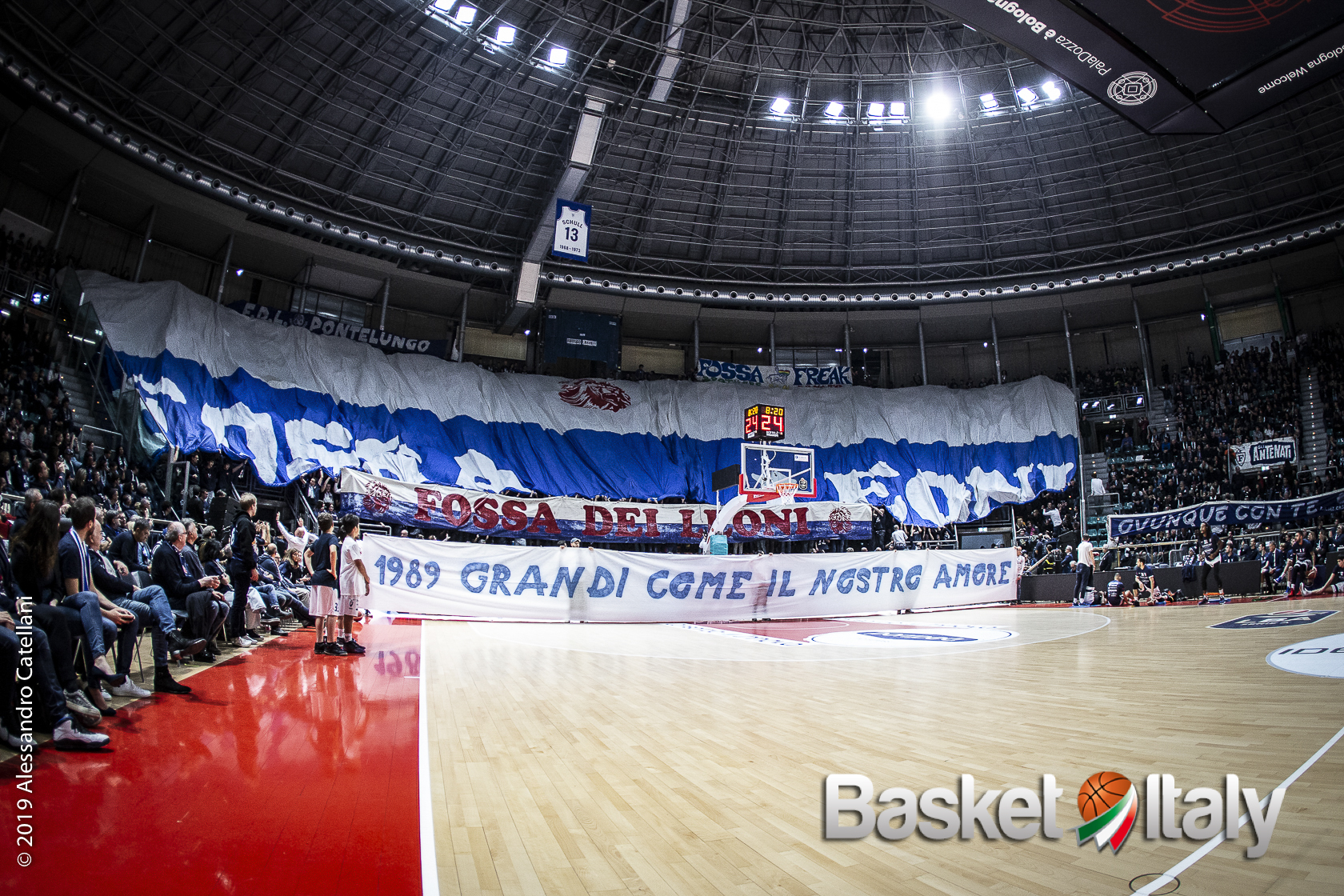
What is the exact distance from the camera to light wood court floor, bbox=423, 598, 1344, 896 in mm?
2221

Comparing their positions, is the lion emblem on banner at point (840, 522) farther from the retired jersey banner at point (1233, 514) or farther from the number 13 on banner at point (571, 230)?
the number 13 on banner at point (571, 230)

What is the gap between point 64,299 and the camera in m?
18.4

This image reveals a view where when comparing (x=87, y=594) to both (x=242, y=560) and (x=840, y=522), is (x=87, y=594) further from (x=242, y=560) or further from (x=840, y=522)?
(x=840, y=522)

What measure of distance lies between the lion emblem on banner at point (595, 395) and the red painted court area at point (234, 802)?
21.8 meters

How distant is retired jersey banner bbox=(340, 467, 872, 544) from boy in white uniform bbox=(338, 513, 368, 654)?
1033 cm

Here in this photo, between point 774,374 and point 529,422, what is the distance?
35.5 feet

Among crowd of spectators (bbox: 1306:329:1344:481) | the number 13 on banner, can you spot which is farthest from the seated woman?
crowd of spectators (bbox: 1306:329:1344:481)

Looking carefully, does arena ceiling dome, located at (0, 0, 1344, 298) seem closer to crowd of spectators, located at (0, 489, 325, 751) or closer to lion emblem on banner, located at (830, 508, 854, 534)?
lion emblem on banner, located at (830, 508, 854, 534)

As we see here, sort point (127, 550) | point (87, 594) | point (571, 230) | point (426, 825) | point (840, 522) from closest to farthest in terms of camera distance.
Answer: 1. point (426, 825)
2. point (87, 594)
3. point (127, 550)
4. point (571, 230)
5. point (840, 522)

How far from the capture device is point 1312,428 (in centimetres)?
2391

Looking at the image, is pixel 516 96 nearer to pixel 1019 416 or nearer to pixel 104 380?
pixel 104 380

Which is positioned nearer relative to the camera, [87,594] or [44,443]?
[87,594]

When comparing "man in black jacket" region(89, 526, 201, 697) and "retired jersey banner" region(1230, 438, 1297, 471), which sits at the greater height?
"retired jersey banner" region(1230, 438, 1297, 471)

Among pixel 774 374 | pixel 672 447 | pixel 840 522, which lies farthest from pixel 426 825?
pixel 774 374
